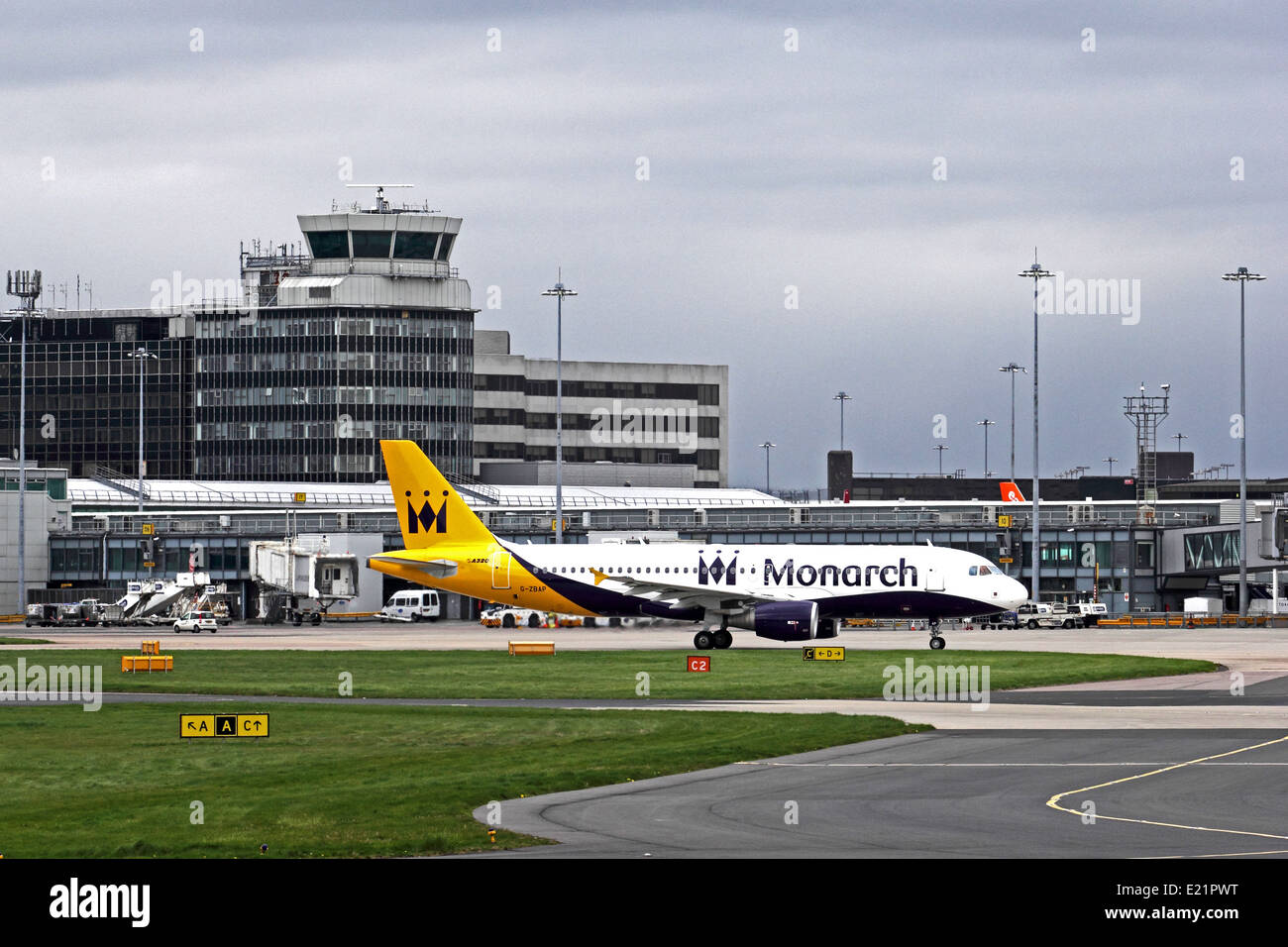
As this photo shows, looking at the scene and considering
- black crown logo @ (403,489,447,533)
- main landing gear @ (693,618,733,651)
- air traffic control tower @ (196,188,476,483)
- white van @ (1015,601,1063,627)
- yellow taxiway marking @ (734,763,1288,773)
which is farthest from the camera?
air traffic control tower @ (196,188,476,483)

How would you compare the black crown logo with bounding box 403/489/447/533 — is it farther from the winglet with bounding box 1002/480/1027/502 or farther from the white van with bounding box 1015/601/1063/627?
the winglet with bounding box 1002/480/1027/502

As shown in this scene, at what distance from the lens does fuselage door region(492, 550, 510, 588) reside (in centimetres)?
7425

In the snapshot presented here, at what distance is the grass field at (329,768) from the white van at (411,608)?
73.9 m

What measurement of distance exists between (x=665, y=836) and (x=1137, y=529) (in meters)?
101

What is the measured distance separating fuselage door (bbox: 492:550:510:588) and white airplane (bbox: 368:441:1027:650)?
0.14 ft

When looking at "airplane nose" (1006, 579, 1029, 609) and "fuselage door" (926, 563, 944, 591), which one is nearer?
"airplane nose" (1006, 579, 1029, 609)

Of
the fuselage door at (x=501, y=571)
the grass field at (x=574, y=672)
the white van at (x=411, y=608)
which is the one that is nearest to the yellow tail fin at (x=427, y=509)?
the fuselage door at (x=501, y=571)

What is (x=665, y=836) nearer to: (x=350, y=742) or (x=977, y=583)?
(x=350, y=742)

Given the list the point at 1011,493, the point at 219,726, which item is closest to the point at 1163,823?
the point at 219,726

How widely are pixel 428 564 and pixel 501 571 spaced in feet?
11.9

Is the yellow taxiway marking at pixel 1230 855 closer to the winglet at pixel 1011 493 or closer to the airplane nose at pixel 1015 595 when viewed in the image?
the airplane nose at pixel 1015 595

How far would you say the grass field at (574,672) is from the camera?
49500mm

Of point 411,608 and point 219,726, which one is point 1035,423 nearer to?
point 411,608

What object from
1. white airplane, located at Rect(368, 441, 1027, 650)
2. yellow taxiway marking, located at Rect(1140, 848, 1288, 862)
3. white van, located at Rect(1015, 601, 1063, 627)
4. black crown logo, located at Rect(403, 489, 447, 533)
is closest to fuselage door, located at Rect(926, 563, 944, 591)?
white airplane, located at Rect(368, 441, 1027, 650)
